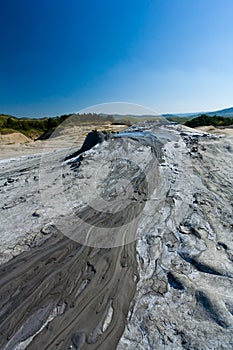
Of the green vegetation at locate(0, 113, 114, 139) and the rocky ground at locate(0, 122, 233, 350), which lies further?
the green vegetation at locate(0, 113, 114, 139)

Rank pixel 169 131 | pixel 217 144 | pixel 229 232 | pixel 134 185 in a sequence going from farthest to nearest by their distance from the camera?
pixel 169 131 < pixel 217 144 < pixel 134 185 < pixel 229 232

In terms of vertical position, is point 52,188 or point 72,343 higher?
point 52,188

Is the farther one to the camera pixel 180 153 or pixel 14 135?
pixel 14 135

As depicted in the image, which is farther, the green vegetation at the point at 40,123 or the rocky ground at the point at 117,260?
the green vegetation at the point at 40,123

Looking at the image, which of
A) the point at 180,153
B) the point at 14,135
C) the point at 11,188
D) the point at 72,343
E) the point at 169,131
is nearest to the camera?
the point at 72,343

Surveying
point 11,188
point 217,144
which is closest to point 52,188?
point 11,188

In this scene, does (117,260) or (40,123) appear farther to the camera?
(40,123)

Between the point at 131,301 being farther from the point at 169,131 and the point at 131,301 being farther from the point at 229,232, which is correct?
the point at 169,131
